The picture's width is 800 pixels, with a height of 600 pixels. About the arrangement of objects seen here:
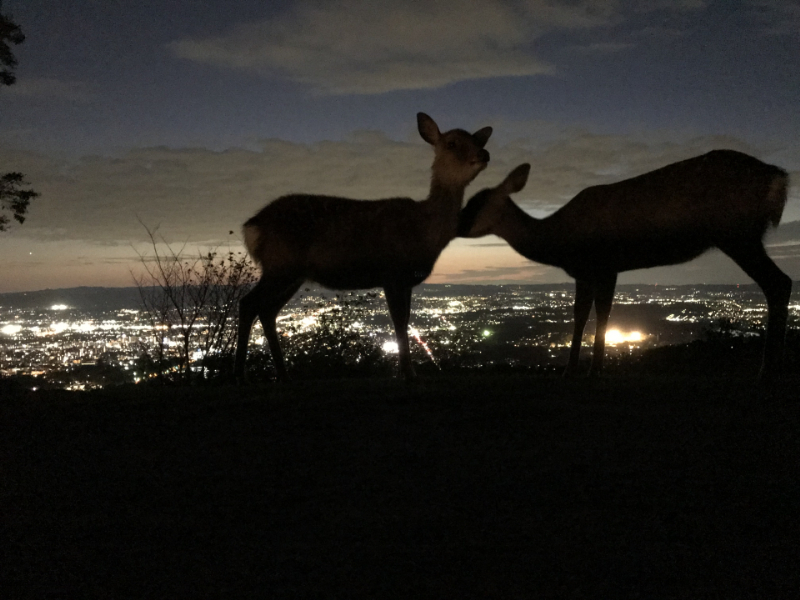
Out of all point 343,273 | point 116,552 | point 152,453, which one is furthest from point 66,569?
point 343,273

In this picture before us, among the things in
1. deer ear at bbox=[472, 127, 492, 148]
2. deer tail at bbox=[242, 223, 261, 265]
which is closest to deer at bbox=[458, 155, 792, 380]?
deer ear at bbox=[472, 127, 492, 148]

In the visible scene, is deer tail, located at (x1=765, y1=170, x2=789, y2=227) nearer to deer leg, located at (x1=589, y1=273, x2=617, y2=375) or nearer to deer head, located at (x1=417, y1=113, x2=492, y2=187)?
deer leg, located at (x1=589, y1=273, x2=617, y2=375)

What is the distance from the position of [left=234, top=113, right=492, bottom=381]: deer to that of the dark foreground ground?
5.09 feet

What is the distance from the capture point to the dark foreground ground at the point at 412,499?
2.19 meters

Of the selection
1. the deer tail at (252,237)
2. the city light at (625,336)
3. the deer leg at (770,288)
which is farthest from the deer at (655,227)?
the city light at (625,336)

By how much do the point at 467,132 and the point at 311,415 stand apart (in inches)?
142

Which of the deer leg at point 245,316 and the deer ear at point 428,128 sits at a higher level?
the deer ear at point 428,128

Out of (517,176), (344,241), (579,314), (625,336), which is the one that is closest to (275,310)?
(344,241)

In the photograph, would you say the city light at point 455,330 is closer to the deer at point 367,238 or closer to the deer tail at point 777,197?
the deer at point 367,238

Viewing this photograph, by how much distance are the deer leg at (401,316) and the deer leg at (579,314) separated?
1.84 m

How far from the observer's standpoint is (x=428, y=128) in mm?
6293

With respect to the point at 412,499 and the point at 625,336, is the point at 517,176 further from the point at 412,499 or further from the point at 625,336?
the point at 412,499

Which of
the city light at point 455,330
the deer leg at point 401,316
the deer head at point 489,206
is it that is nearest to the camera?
the deer leg at point 401,316

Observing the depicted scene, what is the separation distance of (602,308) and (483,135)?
233 cm
